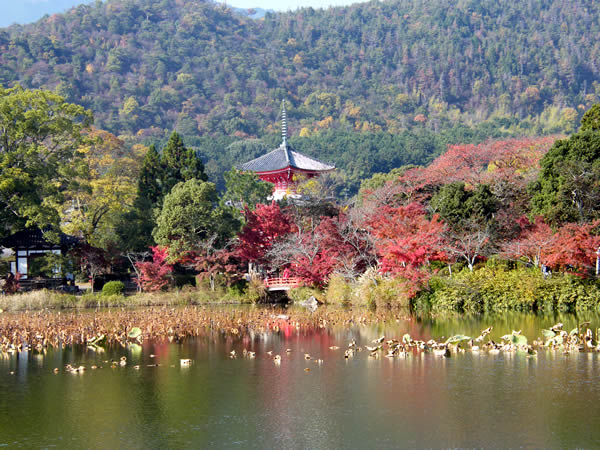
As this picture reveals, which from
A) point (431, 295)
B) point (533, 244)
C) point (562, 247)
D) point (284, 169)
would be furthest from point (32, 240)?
point (562, 247)

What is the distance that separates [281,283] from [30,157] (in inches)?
406

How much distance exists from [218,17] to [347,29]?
761 inches

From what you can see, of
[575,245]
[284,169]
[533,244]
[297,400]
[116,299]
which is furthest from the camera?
[284,169]

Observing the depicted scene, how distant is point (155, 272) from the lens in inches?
1048

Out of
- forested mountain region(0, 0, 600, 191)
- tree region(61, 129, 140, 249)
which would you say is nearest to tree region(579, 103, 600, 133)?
tree region(61, 129, 140, 249)

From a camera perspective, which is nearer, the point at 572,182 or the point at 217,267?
the point at 572,182

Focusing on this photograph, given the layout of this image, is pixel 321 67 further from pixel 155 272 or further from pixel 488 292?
pixel 488 292

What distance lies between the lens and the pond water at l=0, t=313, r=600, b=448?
33.8 feet

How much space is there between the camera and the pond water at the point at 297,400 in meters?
10.3

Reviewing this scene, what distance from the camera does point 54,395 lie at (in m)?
12.7

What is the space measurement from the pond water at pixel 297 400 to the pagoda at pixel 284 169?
23.8 m

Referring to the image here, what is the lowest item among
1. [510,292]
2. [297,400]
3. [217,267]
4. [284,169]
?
[297,400]

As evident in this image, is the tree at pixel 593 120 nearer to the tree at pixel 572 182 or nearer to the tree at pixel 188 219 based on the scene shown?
the tree at pixel 572 182

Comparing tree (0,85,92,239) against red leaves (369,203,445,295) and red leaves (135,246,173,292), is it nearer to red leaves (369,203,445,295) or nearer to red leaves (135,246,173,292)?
red leaves (135,246,173,292)
